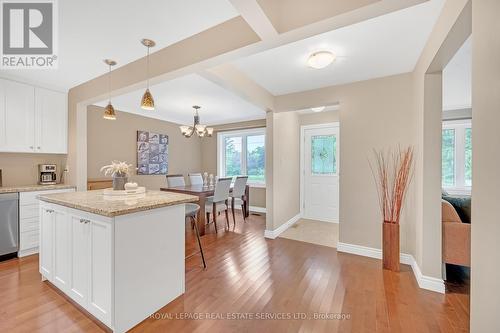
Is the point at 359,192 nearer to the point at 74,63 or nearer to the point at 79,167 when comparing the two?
the point at 74,63

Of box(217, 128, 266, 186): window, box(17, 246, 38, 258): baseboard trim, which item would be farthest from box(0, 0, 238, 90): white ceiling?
box(217, 128, 266, 186): window

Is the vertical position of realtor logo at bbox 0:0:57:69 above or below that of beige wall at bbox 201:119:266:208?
above

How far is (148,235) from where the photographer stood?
1.69 metres

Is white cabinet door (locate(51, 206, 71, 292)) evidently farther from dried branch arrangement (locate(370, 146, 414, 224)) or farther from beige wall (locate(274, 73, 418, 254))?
dried branch arrangement (locate(370, 146, 414, 224))

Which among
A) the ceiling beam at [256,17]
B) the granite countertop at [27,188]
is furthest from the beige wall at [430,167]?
the granite countertop at [27,188]

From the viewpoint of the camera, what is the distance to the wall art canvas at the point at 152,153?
15.7ft

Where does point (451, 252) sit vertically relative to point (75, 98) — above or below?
below

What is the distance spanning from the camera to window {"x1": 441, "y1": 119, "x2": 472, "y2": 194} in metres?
4.38

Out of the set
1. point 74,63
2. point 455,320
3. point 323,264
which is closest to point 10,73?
point 74,63

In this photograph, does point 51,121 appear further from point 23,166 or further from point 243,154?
point 243,154

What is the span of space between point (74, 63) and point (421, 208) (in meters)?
4.05

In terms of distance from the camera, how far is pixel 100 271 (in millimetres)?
1538

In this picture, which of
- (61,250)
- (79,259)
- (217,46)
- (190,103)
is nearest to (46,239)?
(61,250)

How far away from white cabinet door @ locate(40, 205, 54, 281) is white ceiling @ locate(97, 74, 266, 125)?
208cm
